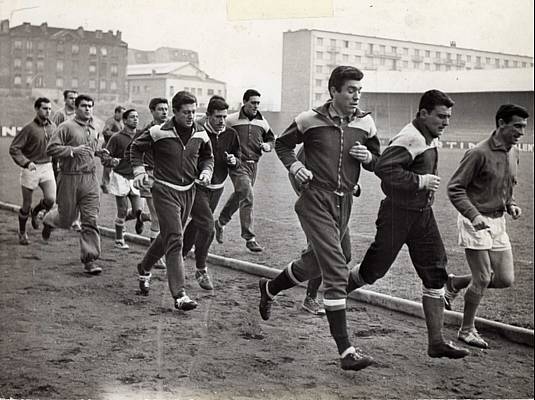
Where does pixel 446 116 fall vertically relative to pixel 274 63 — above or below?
below

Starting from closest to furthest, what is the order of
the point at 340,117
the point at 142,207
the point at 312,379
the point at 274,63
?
the point at 340,117
the point at 312,379
the point at 274,63
the point at 142,207

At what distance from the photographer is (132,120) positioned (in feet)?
13.9

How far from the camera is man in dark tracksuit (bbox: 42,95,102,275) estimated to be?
488 cm

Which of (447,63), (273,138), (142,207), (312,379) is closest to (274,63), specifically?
(273,138)

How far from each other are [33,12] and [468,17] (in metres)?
2.33

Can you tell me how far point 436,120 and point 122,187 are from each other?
2.06 metres

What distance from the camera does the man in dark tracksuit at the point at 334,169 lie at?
3518mm

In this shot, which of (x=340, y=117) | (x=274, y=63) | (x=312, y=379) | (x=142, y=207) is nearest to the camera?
(x=340, y=117)

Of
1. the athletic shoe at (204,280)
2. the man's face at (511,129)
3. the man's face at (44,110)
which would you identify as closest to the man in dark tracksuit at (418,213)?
the man's face at (511,129)

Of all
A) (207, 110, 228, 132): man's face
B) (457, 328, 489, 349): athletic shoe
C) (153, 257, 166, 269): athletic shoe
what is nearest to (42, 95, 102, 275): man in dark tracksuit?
(153, 257, 166, 269): athletic shoe

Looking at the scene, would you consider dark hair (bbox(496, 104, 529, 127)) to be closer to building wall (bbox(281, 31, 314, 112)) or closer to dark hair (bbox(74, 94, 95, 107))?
building wall (bbox(281, 31, 314, 112))

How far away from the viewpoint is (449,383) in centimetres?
381

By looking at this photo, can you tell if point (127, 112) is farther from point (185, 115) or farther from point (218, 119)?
point (218, 119)

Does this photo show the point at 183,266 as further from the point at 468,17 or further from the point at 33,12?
the point at 468,17
